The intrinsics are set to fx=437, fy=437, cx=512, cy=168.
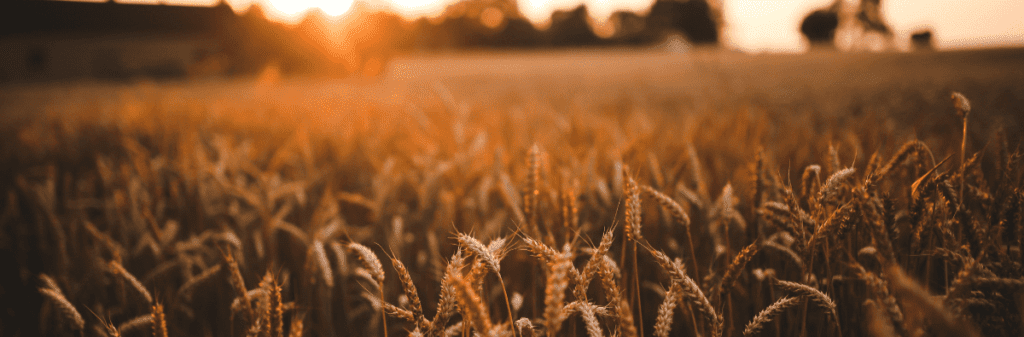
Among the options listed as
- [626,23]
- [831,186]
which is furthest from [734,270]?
[626,23]

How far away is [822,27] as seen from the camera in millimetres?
10594

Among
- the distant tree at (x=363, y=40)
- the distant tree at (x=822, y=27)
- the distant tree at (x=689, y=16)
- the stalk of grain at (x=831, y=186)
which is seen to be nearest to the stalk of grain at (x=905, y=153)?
the stalk of grain at (x=831, y=186)

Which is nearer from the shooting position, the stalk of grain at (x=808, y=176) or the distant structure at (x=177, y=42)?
the stalk of grain at (x=808, y=176)

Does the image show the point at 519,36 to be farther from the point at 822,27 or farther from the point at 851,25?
the point at 851,25

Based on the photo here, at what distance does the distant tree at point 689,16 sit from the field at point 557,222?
36366 millimetres

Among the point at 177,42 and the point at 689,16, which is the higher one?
the point at 689,16

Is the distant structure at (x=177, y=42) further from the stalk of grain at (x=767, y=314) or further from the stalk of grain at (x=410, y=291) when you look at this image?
the stalk of grain at (x=767, y=314)

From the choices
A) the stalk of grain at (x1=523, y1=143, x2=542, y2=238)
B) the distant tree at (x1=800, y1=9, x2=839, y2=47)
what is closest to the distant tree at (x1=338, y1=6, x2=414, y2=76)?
the distant tree at (x1=800, y1=9, x2=839, y2=47)

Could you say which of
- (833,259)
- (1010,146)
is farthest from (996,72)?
(833,259)

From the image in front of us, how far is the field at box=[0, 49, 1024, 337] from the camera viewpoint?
67cm

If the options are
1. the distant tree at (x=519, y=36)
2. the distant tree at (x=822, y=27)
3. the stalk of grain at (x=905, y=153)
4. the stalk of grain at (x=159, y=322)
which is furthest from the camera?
the distant tree at (x=519, y=36)

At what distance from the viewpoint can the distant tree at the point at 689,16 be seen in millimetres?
36750

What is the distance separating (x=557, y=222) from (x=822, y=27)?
12.6 metres

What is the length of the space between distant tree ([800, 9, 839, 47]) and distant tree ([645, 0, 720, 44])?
23882mm
